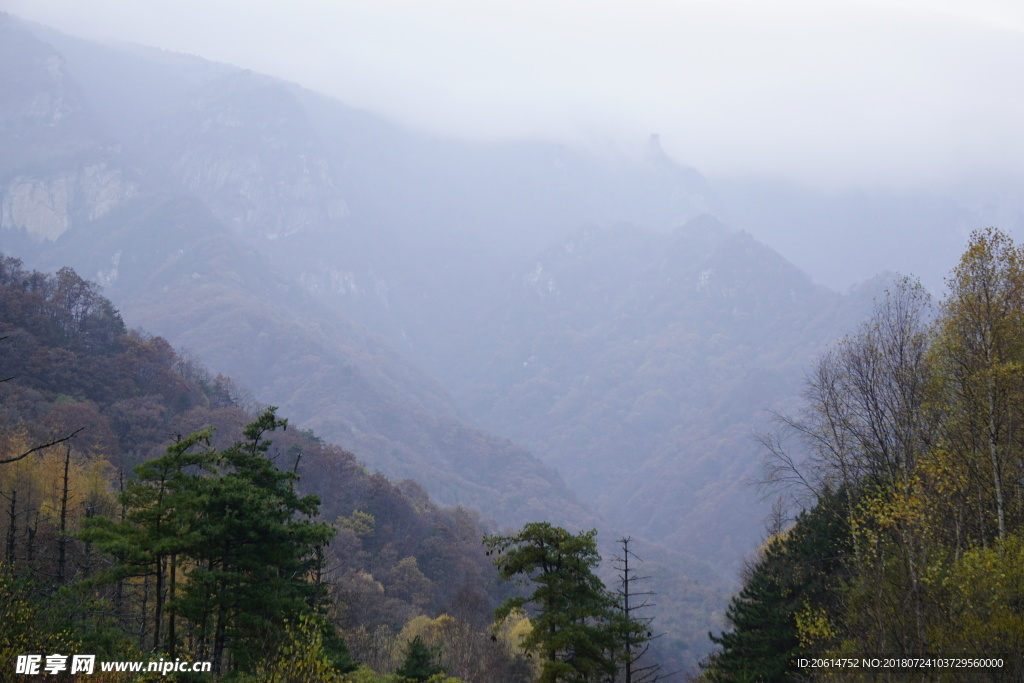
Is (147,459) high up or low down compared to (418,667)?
up

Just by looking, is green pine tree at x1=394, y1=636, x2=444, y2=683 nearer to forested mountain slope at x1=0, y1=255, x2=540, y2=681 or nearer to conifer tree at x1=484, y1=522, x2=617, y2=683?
conifer tree at x1=484, y1=522, x2=617, y2=683

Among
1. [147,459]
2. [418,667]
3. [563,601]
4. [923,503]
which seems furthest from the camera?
[147,459]

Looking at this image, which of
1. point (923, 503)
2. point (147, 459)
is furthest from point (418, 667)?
point (147, 459)

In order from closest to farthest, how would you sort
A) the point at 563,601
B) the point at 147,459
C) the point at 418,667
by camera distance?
the point at 563,601, the point at 418,667, the point at 147,459

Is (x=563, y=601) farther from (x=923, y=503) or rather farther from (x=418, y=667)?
(x=923, y=503)

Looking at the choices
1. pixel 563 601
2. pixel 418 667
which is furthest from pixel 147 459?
pixel 563 601

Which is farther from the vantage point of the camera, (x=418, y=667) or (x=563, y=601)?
(x=418, y=667)

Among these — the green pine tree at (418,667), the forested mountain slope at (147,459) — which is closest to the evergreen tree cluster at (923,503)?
the green pine tree at (418,667)

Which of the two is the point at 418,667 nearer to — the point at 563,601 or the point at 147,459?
the point at 563,601

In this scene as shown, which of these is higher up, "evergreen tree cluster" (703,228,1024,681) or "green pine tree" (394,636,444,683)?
"evergreen tree cluster" (703,228,1024,681)

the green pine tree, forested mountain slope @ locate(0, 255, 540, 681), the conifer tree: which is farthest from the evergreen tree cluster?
forested mountain slope @ locate(0, 255, 540, 681)

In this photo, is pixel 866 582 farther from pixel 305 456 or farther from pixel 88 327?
pixel 88 327

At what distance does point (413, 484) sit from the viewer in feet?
403

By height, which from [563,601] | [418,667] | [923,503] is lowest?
[418,667]
